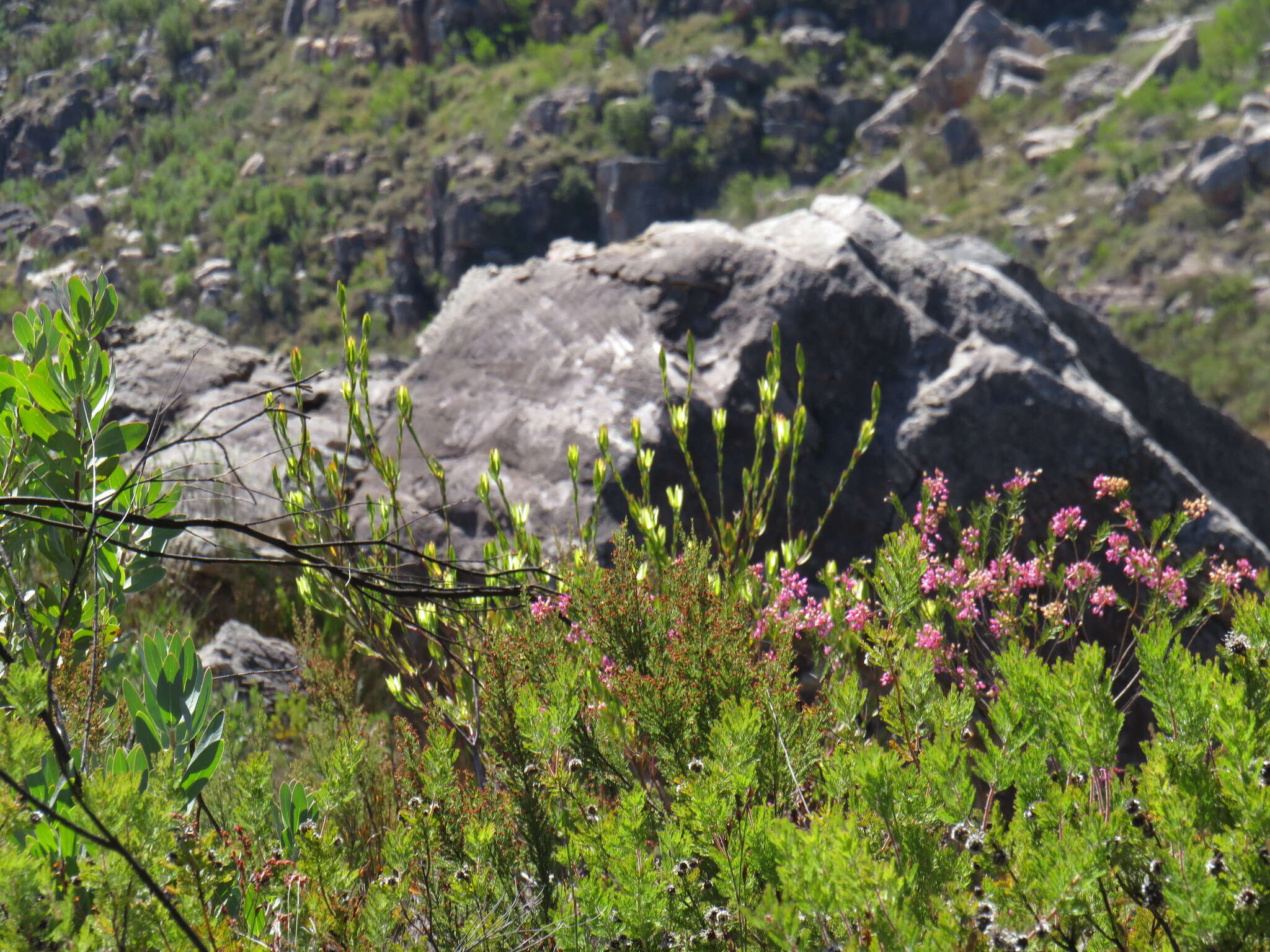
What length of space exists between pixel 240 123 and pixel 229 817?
6578cm

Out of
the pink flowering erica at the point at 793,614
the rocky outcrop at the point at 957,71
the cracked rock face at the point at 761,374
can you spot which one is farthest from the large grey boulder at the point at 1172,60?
the pink flowering erica at the point at 793,614

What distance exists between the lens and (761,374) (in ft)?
13.7

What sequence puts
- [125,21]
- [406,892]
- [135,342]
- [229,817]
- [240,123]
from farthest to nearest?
1. [240,123]
2. [125,21]
3. [135,342]
4. [229,817]
5. [406,892]

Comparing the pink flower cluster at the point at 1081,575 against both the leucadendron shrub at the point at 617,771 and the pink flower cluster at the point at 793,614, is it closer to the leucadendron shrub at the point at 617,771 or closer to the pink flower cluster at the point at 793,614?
the leucadendron shrub at the point at 617,771

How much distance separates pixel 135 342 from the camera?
5.57m

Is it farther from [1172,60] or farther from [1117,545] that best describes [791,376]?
[1172,60]

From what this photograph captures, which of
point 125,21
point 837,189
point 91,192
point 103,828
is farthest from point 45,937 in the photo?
point 125,21

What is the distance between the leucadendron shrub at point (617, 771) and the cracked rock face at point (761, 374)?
Answer: 1.43 metres

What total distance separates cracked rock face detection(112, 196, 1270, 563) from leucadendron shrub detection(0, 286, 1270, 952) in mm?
1427

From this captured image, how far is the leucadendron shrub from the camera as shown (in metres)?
1.03

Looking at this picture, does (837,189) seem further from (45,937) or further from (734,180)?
(45,937)

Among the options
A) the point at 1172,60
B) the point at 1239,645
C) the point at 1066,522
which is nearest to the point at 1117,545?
the point at 1066,522

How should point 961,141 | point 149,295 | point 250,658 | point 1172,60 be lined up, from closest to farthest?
point 250,658, point 149,295, point 1172,60, point 961,141

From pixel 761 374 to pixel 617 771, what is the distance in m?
2.78
